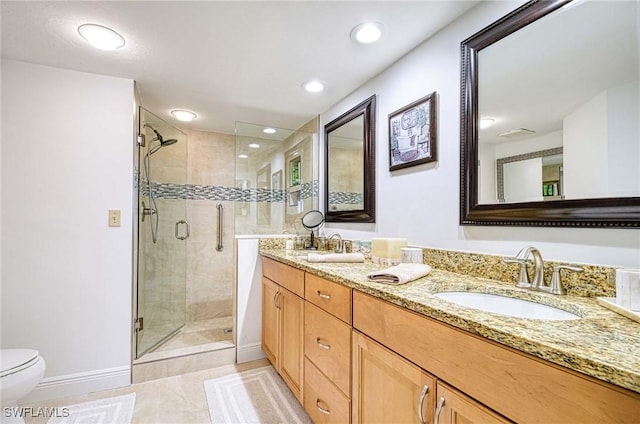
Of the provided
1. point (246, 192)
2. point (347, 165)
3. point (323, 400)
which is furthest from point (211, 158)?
point (323, 400)

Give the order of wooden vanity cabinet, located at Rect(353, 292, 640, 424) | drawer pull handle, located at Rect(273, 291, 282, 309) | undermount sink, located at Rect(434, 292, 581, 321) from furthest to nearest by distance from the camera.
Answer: drawer pull handle, located at Rect(273, 291, 282, 309), undermount sink, located at Rect(434, 292, 581, 321), wooden vanity cabinet, located at Rect(353, 292, 640, 424)

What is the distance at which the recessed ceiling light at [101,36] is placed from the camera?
152 cm

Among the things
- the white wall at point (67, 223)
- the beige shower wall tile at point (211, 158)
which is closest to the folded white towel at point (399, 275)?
the white wall at point (67, 223)

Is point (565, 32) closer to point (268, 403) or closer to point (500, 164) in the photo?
point (500, 164)

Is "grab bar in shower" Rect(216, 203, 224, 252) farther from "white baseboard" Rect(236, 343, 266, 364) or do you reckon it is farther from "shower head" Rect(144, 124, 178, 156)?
"white baseboard" Rect(236, 343, 266, 364)

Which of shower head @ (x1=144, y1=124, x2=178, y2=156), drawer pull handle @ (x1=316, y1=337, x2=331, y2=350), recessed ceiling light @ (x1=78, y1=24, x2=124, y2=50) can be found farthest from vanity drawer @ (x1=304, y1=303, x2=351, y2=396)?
shower head @ (x1=144, y1=124, x2=178, y2=156)

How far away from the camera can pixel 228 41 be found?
161 cm

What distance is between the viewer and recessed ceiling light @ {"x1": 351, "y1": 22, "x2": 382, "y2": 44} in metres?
1.48

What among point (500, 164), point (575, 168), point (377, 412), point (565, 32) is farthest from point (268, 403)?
point (565, 32)

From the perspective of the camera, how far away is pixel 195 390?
76.7 inches

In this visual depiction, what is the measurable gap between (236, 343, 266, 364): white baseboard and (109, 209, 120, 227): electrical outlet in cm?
132

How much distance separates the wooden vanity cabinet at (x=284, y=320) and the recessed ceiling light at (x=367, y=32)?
1333 mm

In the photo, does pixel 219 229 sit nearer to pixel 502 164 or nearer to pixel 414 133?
pixel 414 133

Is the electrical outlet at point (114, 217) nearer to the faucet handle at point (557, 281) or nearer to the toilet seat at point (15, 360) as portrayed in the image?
the toilet seat at point (15, 360)
